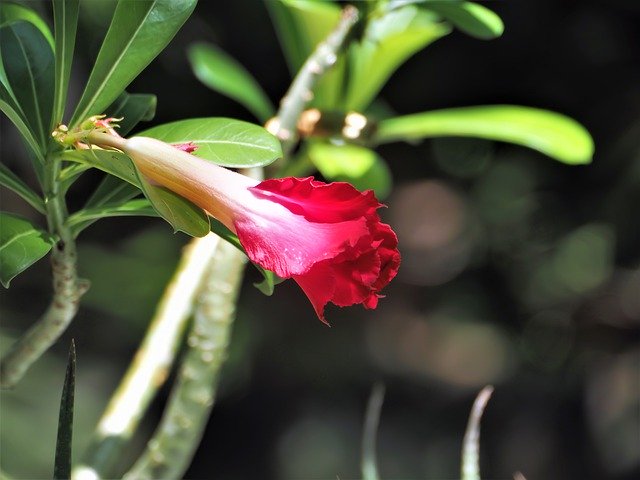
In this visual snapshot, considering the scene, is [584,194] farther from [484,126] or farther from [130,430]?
[130,430]

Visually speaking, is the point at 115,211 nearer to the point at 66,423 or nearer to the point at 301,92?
the point at 66,423

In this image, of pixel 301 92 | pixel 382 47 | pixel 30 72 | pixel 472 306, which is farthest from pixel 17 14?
pixel 472 306

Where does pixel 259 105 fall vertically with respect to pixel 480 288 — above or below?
below

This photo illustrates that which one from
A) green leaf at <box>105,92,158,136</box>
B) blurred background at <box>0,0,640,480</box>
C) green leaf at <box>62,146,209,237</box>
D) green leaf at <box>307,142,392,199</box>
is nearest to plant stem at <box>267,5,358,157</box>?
green leaf at <box>307,142,392,199</box>

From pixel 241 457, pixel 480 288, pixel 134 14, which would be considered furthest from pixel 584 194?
pixel 134 14

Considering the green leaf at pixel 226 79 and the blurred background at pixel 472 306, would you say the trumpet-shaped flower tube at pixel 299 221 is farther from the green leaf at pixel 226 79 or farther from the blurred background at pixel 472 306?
the blurred background at pixel 472 306

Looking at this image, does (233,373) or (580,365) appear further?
(580,365)

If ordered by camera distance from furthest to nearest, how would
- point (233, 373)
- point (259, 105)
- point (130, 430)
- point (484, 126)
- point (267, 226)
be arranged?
point (233, 373), point (259, 105), point (484, 126), point (130, 430), point (267, 226)
